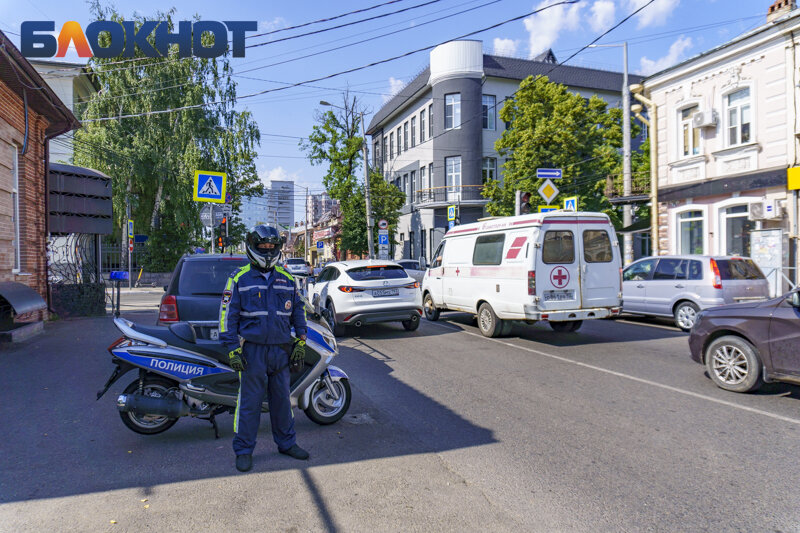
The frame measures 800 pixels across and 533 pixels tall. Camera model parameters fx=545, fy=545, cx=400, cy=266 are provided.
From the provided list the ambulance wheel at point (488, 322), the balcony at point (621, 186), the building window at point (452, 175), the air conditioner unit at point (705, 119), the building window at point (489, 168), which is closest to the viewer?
the ambulance wheel at point (488, 322)

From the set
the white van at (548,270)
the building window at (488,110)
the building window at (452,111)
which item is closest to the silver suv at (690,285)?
the white van at (548,270)

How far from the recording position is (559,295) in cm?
984

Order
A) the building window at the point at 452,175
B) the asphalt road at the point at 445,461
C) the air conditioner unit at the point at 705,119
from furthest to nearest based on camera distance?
the building window at the point at 452,175 → the air conditioner unit at the point at 705,119 → the asphalt road at the point at 445,461

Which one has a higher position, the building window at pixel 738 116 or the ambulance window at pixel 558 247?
the building window at pixel 738 116

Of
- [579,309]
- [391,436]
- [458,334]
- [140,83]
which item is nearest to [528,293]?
[579,309]

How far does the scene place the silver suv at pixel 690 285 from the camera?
1138 centimetres

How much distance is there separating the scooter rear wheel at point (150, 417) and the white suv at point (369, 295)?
5770 mm

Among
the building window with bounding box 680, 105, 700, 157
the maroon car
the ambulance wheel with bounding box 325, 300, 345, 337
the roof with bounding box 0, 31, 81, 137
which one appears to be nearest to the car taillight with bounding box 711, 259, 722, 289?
the maroon car

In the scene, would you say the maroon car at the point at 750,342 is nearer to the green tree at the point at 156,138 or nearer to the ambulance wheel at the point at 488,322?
the ambulance wheel at the point at 488,322

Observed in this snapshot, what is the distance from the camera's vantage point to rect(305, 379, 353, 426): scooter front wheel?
5234 mm

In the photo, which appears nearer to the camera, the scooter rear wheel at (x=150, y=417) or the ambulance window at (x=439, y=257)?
the scooter rear wheel at (x=150, y=417)

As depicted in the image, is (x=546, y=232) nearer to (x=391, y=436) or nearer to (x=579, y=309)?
(x=579, y=309)

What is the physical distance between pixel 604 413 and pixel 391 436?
2.30 metres

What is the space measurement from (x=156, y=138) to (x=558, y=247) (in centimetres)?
2694
